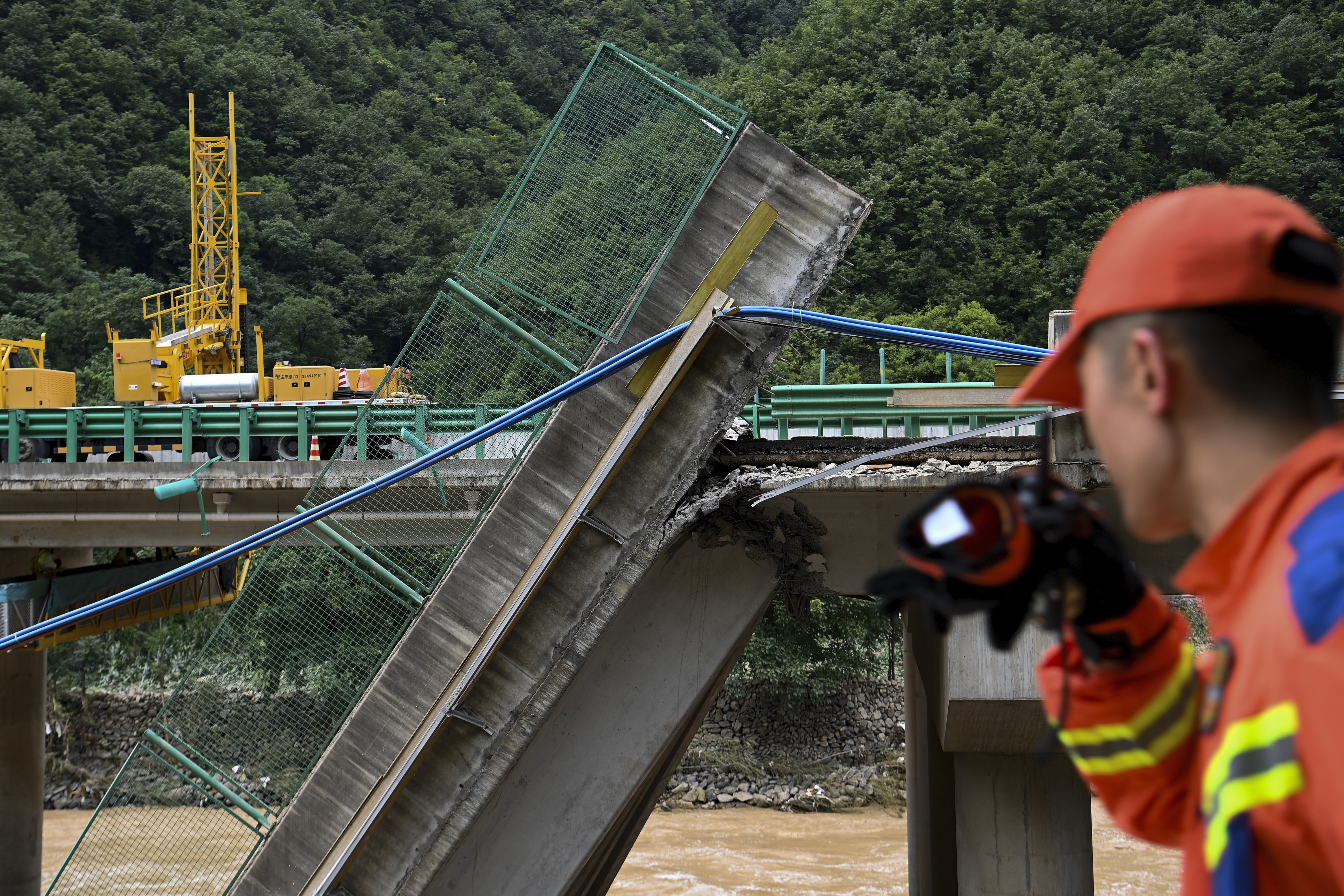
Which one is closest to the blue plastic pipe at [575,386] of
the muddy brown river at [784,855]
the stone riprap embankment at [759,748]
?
the muddy brown river at [784,855]

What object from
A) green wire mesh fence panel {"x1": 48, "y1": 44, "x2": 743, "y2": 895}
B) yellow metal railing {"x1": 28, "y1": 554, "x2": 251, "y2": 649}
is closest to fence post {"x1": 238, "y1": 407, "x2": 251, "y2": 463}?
yellow metal railing {"x1": 28, "y1": 554, "x2": 251, "y2": 649}

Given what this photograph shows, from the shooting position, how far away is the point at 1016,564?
1255 millimetres

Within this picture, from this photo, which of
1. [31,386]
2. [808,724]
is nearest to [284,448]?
[31,386]

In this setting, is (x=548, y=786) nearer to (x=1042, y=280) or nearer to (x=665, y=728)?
(x=665, y=728)

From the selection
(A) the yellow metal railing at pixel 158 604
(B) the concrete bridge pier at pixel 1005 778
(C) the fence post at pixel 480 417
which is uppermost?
(A) the yellow metal railing at pixel 158 604

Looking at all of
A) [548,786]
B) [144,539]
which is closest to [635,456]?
[548,786]

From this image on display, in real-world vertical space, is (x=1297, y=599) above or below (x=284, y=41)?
below

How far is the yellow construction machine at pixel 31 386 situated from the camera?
60.8 feet

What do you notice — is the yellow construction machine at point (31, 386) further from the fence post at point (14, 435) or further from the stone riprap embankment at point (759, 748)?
the stone riprap embankment at point (759, 748)

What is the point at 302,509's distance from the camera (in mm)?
7957

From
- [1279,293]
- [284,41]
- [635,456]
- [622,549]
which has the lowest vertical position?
[1279,293]

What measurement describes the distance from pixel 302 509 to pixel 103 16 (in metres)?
80.0

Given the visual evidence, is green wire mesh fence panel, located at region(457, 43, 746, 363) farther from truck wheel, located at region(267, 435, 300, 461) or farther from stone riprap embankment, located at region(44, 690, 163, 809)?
stone riprap embankment, located at region(44, 690, 163, 809)

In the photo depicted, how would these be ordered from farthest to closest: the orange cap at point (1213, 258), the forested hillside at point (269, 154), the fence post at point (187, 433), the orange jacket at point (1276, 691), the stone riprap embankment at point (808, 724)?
1. the forested hillside at point (269, 154)
2. the stone riprap embankment at point (808, 724)
3. the fence post at point (187, 433)
4. the orange cap at point (1213, 258)
5. the orange jacket at point (1276, 691)
